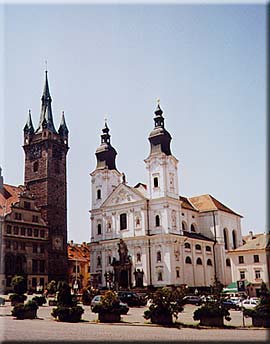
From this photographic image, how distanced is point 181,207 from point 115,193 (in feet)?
33.2

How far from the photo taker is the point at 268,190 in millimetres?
12203

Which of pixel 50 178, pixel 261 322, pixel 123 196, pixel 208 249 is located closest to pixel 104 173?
pixel 123 196

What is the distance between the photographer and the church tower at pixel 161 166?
209ft

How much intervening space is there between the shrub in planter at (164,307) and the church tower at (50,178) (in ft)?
157

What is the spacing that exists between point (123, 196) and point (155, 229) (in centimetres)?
754

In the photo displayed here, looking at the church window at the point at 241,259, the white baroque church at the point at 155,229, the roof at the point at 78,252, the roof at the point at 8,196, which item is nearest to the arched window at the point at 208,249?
the white baroque church at the point at 155,229

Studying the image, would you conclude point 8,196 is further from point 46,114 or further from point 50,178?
point 46,114

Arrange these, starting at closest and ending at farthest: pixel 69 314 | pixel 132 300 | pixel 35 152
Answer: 1. pixel 69 314
2. pixel 132 300
3. pixel 35 152

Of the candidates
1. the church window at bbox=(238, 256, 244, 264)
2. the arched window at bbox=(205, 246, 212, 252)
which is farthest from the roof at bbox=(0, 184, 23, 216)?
the church window at bbox=(238, 256, 244, 264)

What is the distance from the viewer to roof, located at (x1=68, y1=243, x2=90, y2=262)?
84.4m

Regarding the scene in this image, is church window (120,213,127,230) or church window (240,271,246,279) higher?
church window (120,213,127,230)

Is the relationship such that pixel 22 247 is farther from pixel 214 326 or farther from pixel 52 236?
pixel 214 326

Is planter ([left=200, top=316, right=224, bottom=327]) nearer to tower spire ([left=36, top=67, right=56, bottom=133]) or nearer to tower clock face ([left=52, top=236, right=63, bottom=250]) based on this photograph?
tower clock face ([left=52, top=236, right=63, bottom=250])

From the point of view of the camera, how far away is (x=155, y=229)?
207 feet
